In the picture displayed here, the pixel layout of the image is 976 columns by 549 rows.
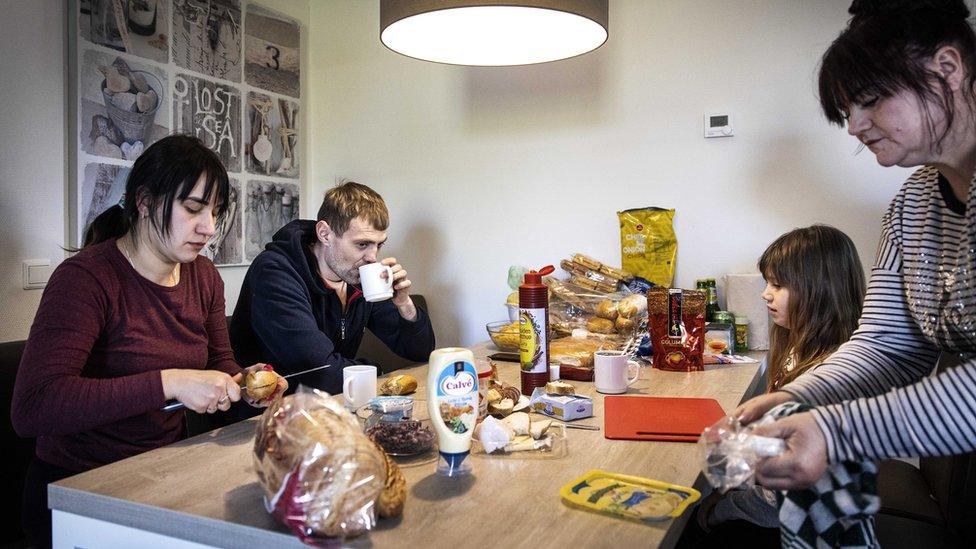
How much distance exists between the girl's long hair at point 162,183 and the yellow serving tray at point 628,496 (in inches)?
37.7

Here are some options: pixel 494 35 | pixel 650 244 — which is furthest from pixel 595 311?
pixel 494 35

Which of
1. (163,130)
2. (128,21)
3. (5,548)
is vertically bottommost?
(5,548)

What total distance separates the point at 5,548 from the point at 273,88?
1.94 meters

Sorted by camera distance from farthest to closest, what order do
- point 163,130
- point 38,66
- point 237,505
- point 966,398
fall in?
point 163,130 < point 38,66 < point 237,505 < point 966,398

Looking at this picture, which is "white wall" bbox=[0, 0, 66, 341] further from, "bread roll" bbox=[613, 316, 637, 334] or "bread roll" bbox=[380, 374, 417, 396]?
"bread roll" bbox=[613, 316, 637, 334]

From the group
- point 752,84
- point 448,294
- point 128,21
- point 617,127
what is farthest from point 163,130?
point 752,84

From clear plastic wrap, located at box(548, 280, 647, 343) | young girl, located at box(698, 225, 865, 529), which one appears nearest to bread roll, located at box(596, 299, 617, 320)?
clear plastic wrap, located at box(548, 280, 647, 343)

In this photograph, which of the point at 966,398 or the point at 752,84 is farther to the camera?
the point at 752,84

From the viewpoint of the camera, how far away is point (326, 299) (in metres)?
2.01

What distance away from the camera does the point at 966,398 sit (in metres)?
0.78

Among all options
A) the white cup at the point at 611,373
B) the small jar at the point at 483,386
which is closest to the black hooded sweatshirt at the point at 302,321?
the small jar at the point at 483,386

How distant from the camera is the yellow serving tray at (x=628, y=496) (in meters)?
0.86

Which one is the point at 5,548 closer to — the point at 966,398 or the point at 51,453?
the point at 51,453

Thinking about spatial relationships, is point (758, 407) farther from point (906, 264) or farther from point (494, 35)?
point (494, 35)
